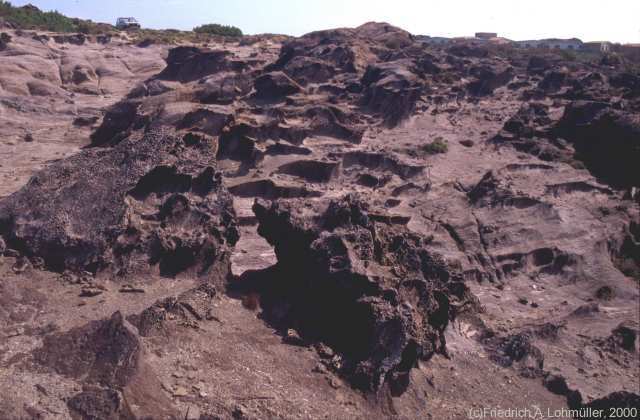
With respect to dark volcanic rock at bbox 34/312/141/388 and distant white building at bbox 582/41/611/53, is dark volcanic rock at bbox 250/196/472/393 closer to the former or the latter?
dark volcanic rock at bbox 34/312/141/388

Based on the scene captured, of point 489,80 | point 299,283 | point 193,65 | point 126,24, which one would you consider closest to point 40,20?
point 126,24

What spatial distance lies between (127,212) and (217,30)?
85.5m

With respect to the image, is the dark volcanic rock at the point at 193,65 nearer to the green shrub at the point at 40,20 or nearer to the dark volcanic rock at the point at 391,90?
the dark volcanic rock at the point at 391,90

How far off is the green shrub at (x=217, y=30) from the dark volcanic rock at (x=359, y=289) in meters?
83.1

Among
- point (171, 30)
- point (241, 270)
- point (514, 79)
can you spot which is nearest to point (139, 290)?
point (241, 270)

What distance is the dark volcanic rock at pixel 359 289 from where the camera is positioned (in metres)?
9.80

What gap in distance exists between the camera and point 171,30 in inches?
3322

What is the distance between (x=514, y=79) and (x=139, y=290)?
44.9 metres

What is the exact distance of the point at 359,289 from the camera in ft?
33.8

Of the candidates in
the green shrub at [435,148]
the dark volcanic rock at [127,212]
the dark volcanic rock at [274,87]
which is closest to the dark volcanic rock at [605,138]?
the green shrub at [435,148]

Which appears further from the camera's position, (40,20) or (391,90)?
(40,20)

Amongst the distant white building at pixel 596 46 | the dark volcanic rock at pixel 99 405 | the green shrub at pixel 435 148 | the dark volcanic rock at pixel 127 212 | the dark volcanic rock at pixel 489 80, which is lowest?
the dark volcanic rock at pixel 99 405

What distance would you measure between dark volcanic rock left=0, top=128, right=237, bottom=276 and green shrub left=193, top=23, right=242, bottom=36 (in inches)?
3181

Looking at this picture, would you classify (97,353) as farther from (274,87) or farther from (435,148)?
(274,87)
